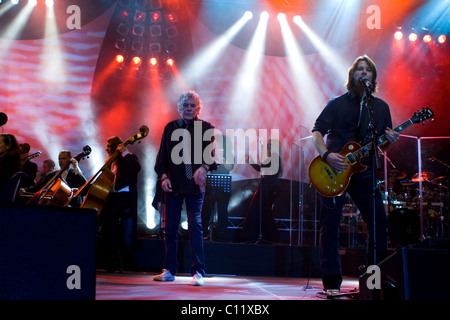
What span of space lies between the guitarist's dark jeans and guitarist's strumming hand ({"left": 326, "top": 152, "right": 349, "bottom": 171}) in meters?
0.18

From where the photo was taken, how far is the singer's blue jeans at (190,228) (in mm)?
4379

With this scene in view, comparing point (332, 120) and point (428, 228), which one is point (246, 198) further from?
point (332, 120)

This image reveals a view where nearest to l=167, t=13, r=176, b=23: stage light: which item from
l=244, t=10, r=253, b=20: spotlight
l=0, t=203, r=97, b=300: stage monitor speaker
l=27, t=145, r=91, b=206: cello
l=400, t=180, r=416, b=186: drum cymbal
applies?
l=244, t=10, r=253, b=20: spotlight

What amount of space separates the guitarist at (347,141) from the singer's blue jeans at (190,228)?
1.29m

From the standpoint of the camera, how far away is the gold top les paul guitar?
11.1ft

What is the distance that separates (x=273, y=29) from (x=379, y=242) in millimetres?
7213

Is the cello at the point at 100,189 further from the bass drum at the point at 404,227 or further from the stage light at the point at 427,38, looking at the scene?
the stage light at the point at 427,38

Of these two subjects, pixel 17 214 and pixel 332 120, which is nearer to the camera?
pixel 17 214

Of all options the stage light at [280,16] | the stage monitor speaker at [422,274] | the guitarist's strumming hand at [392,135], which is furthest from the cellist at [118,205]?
the stage light at [280,16]

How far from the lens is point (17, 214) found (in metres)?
1.52

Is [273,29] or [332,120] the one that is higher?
[273,29]

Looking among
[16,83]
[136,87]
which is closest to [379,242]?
[136,87]

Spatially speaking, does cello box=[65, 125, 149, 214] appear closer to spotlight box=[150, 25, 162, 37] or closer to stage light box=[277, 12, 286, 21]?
spotlight box=[150, 25, 162, 37]
